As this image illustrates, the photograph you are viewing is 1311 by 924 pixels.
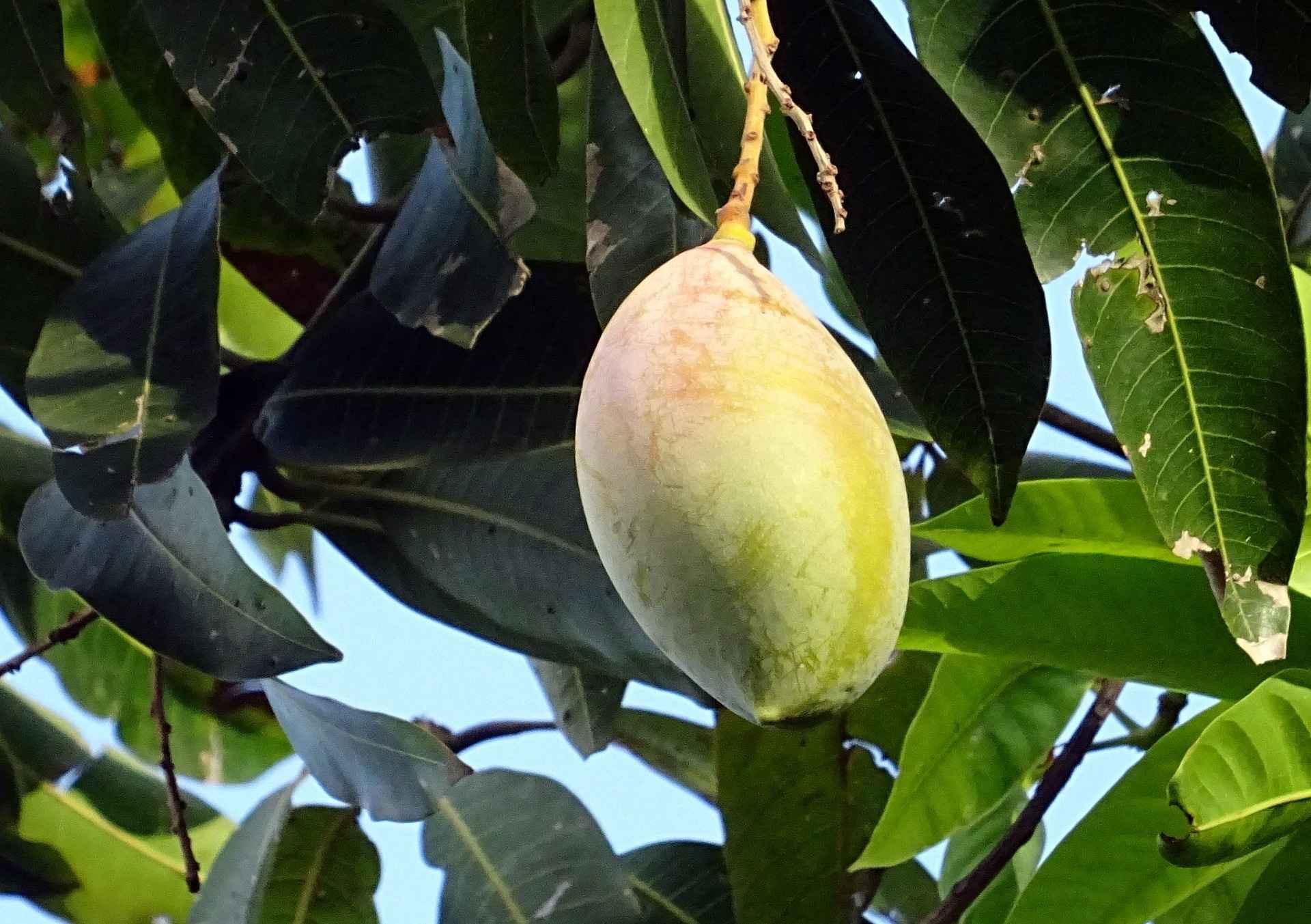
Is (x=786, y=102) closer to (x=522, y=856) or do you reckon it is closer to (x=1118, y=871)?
(x=1118, y=871)

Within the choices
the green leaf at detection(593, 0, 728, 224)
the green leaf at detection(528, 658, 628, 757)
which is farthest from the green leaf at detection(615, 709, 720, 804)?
the green leaf at detection(593, 0, 728, 224)

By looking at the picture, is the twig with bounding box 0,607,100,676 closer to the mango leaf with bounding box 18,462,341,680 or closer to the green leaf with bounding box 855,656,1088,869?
the mango leaf with bounding box 18,462,341,680

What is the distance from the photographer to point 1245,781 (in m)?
0.57

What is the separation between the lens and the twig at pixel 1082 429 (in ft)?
3.92

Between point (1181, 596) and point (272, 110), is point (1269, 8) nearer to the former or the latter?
point (1181, 596)

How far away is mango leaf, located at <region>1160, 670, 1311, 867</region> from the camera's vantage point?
55 cm

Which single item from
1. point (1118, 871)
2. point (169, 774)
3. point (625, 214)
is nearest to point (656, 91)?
point (625, 214)

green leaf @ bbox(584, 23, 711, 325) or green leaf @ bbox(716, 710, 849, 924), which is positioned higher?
green leaf @ bbox(584, 23, 711, 325)

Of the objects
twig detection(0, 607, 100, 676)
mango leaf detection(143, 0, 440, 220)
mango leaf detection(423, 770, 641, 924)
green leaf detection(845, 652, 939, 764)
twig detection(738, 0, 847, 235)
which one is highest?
mango leaf detection(143, 0, 440, 220)

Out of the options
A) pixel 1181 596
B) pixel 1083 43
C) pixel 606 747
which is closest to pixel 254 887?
pixel 606 747

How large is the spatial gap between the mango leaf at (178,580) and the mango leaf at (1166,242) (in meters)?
0.45

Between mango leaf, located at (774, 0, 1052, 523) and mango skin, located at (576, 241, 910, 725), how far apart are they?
164 millimetres

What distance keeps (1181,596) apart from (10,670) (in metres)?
0.82

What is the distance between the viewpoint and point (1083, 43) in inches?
25.3
